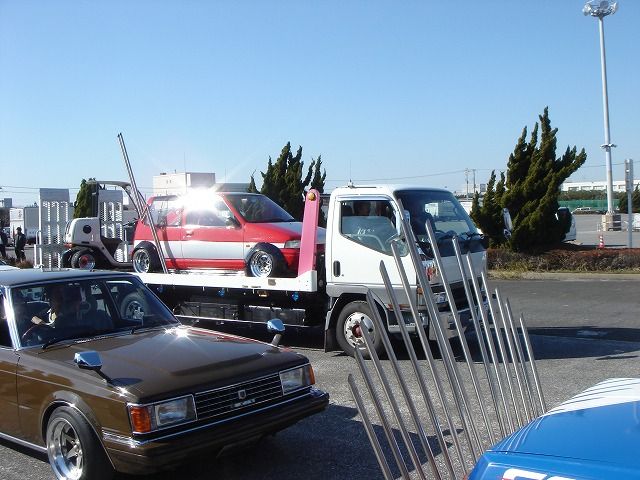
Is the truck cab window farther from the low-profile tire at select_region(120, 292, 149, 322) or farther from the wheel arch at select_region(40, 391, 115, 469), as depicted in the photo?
the wheel arch at select_region(40, 391, 115, 469)

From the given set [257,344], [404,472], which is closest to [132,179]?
[257,344]

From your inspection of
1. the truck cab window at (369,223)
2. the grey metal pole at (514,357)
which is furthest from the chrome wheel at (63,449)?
the truck cab window at (369,223)

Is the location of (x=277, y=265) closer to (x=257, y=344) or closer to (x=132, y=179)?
(x=132, y=179)

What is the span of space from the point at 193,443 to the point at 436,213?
593 centimetres

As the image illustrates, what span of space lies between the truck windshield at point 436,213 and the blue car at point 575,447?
6.54 m

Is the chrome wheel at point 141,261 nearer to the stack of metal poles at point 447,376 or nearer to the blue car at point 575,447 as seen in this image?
the stack of metal poles at point 447,376

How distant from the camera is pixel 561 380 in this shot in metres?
8.05

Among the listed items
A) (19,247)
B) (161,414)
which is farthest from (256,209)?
(19,247)

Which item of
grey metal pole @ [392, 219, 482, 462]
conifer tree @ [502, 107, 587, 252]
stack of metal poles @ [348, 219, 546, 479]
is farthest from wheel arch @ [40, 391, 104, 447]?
conifer tree @ [502, 107, 587, 252]

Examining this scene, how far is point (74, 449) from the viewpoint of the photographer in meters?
4.89

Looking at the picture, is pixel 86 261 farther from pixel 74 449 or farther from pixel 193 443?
pixel 193 443

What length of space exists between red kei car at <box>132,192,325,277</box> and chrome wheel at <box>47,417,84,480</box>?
5496 mm

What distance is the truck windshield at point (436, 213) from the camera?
9.33 m

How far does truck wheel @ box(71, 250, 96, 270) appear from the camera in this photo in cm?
1307
